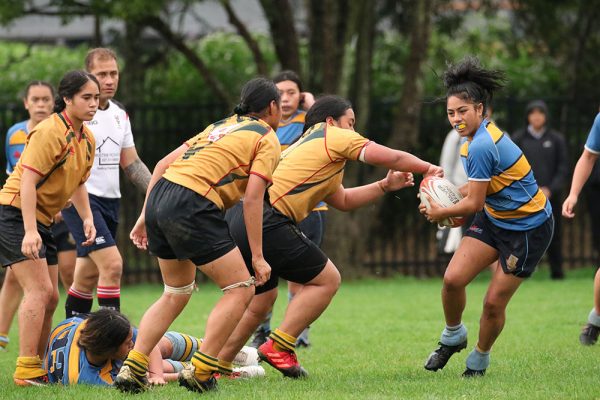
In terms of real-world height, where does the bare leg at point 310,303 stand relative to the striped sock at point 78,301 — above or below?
above

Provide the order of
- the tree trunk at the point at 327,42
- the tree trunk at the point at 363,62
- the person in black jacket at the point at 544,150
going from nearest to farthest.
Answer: the person in black jacket at the point at 544,150 < the tree trunk at the point at 327,42 < the tree trunk at the point at 363,62

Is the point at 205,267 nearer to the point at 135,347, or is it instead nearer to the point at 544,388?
the point at 135,347

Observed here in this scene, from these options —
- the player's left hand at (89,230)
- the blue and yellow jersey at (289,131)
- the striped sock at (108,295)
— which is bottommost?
the striped sock at (108,295)

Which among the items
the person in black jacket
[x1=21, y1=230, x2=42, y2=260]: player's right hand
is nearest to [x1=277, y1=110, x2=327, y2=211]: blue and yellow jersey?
[x1=21, y1=230, x2=42, y2=260]: player's right hand

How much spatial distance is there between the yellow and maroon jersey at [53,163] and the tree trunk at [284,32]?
8077mm

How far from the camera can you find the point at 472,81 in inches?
279

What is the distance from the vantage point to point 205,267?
6.30 metres

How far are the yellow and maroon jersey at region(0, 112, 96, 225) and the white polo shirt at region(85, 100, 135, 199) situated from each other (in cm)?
111

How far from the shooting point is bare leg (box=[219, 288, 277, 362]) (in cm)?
691

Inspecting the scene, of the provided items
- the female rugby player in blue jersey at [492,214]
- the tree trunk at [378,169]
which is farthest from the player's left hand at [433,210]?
the tree trunk at [378,169]

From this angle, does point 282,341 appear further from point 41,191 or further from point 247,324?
point 41,191

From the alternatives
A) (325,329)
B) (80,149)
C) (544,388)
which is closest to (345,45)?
(325,329)

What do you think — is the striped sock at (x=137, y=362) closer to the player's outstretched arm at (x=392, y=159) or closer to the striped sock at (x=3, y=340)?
the player's outstretched arm at (x=392, y=159)

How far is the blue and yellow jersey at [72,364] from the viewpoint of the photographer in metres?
6.84
